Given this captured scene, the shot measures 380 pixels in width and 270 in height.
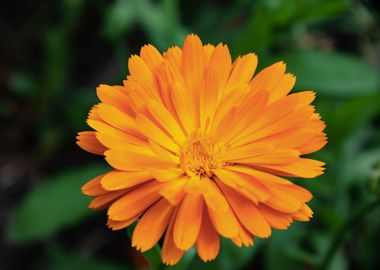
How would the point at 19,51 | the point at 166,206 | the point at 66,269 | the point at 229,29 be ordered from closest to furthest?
the point at 166,206 < the point at 66,269 < the point at 229,29 < the point at 19,51

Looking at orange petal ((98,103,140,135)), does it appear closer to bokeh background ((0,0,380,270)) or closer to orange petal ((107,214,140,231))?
orange petal ((107,214,140,231))

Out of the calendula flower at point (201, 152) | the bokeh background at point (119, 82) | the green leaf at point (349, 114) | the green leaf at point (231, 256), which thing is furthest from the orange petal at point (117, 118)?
the green leaf at point (349, 114)

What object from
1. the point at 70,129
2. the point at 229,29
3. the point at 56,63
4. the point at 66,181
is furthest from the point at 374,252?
the point at 56,63

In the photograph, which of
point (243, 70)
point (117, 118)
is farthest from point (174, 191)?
point (243, 70)

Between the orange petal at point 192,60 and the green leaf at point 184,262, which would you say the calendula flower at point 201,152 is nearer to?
the orange petal at point 192,60

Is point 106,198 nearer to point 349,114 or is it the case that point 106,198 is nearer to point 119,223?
point 119,223

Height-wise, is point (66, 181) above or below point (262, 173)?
above

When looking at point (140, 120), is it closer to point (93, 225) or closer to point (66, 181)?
point (66, 181)

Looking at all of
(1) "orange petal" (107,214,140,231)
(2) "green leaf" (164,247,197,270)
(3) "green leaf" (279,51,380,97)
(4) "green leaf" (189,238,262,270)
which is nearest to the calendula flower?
(1) "orange petal" (107,214,140,231)
